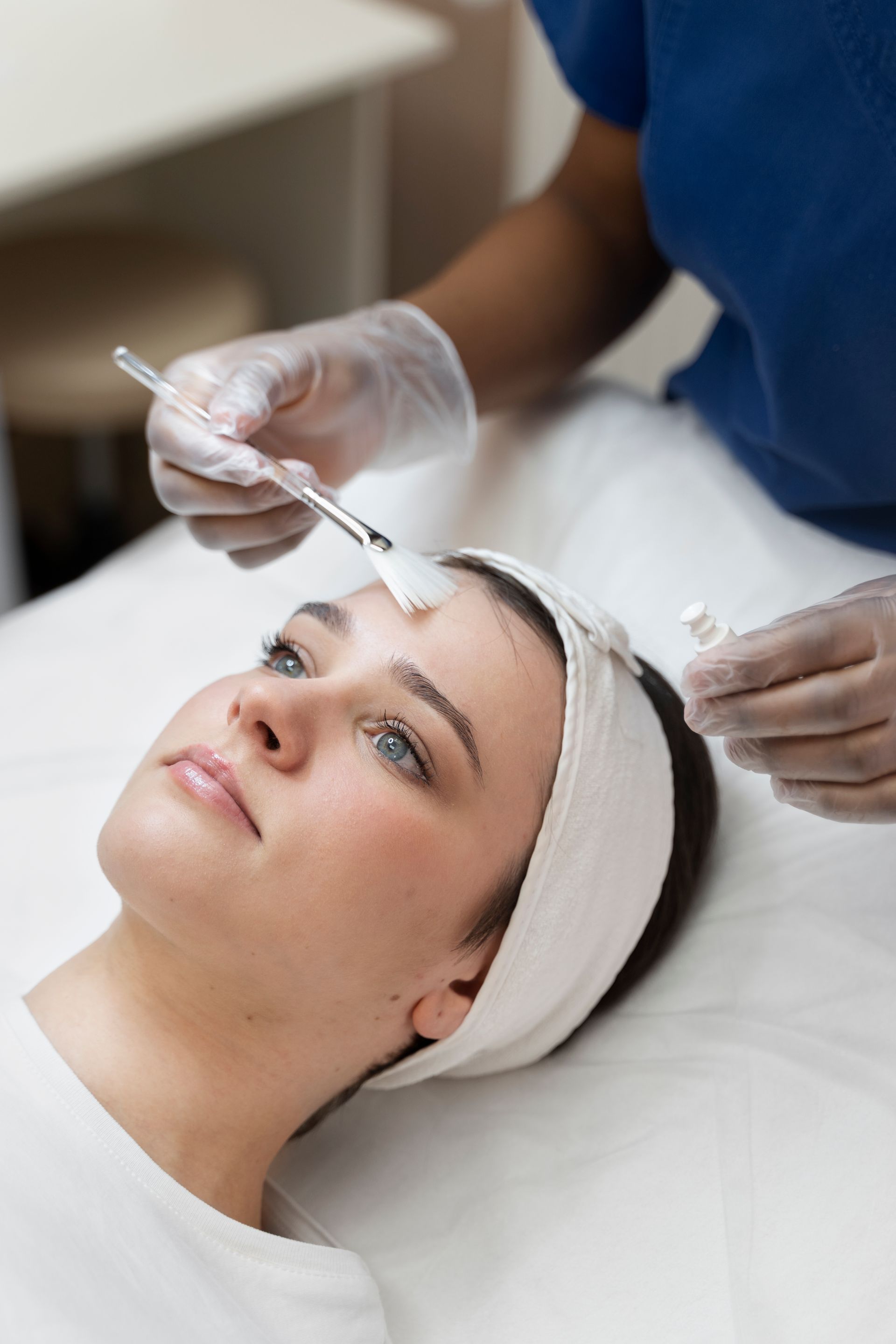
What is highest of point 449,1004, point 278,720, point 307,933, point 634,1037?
point 278,720

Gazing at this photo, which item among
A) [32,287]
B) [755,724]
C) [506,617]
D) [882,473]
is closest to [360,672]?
[506,617]

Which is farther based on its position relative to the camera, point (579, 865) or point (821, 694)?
point (579, 865)

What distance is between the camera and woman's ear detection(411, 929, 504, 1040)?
3.13ft

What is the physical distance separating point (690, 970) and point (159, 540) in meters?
0.83

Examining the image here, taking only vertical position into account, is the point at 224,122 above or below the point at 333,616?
above

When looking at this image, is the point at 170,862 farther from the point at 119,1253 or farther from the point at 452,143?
the point at 452,143

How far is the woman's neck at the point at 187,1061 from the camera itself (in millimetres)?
913

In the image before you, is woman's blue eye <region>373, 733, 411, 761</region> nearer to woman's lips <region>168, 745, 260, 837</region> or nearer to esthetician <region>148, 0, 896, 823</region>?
woman's lips <region>168, 745, 260, 837</region>

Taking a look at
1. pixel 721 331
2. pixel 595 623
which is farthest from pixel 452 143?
pixel 595 623

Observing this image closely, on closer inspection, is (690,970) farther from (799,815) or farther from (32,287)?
(32,287)

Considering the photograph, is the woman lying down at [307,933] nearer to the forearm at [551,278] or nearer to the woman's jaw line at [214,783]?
the woman's jaw line at [214,783]

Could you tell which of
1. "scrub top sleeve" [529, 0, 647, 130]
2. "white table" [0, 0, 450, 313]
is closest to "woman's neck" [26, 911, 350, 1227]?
"scrub top sleeve" [529, 0, 647, 130]

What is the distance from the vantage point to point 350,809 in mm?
868

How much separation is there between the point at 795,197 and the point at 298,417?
1.61 ft
